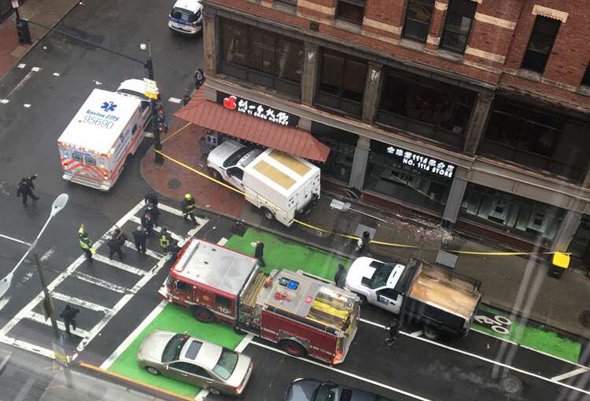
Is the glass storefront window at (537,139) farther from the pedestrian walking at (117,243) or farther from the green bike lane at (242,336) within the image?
the pedestrian walking at (117,243)

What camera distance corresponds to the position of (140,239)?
30.9m

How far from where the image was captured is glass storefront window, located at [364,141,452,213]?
3241 cm

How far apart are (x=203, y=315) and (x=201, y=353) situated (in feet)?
8.41

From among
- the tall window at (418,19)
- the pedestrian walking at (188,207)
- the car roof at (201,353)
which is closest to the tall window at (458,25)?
the tall window at (418,19)

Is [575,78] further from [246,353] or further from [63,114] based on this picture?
[63,114]

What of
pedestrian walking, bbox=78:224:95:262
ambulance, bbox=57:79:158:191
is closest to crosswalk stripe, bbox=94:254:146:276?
pedestrian walking, bbox=78:224:95:262

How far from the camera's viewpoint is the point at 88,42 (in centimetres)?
4178

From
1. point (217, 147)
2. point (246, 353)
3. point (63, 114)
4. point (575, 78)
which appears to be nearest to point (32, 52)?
point (63, 114)

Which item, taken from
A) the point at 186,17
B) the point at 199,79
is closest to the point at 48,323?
the point at 199,79

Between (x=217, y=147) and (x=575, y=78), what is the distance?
1633 cm

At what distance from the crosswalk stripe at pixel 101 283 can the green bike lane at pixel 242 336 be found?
211 centimetres

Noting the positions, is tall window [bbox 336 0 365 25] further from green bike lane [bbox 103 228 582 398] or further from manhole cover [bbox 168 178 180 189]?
manhole cover [bbox 168 178 180 189]

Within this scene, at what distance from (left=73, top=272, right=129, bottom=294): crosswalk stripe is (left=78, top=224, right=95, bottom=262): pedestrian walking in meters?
0.82

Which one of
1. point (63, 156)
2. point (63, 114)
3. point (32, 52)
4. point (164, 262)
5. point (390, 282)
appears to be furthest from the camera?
point (32, 52)
